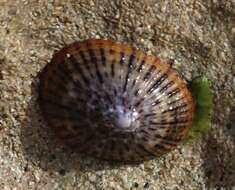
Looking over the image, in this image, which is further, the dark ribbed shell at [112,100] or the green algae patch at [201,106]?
the green algae patch at [201,106]

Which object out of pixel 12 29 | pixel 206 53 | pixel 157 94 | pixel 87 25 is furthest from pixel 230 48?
pixel 12 29

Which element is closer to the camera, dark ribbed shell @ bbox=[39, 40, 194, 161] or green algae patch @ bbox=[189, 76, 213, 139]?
dark ribbed shell @ bbox=[39, 40, 194, 161]

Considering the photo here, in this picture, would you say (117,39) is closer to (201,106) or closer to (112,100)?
(112,100)

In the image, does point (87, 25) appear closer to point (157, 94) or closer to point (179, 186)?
point (157, 94)
